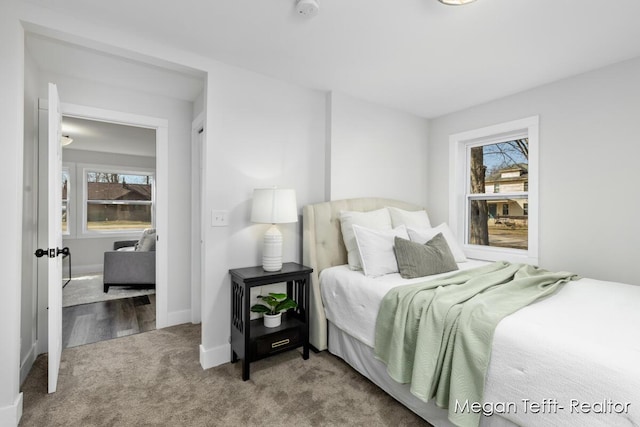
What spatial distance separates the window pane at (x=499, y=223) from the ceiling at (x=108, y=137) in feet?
15.1

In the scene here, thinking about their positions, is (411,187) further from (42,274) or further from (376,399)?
(42,274)

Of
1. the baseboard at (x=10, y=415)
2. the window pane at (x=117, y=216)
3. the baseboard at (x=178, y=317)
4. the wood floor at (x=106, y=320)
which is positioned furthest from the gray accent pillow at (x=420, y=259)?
the window pane at (x=117, y=216)

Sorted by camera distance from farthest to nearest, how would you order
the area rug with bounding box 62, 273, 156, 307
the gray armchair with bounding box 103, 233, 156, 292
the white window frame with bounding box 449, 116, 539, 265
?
the gray armchair with bounding box 103, 233, 156, 292 < the area rug with bounding box 62, 273, 156, 307 < the white window frame with bounding box 449, 116, 539, 265

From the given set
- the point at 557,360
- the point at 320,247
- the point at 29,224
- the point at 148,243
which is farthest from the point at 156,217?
the point at 557,360

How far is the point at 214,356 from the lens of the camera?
240cm

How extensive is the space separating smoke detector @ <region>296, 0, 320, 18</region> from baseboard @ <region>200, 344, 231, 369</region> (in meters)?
2.39

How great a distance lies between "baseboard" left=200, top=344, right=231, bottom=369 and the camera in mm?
2367

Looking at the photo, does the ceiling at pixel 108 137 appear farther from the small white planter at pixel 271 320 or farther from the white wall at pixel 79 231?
the small white planter at pixel 271 320

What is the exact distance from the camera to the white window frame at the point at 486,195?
Result: 113 inches

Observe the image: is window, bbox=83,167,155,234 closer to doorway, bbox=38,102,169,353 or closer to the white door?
doorway, bbox=38,102,169,353

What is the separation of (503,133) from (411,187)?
1.06m

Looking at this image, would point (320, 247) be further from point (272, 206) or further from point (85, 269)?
point (85, 269)

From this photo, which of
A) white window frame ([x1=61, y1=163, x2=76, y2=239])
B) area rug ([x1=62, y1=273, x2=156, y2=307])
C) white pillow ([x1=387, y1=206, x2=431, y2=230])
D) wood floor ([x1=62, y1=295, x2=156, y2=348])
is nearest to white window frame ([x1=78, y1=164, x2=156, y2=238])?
white window frame ([x1=61, y1=163, x2=76, y2=239])

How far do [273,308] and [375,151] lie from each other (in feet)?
6.27
